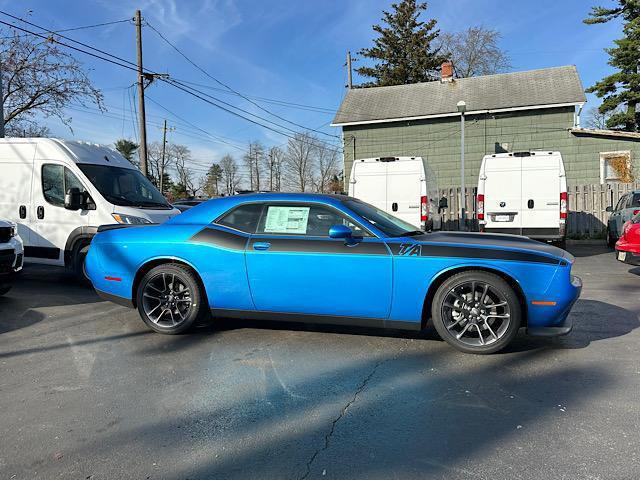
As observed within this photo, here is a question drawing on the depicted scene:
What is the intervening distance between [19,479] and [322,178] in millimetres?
66967

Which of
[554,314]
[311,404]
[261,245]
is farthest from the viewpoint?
[261,245]

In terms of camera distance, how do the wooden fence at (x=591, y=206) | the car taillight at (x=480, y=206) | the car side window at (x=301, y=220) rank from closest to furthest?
1. the car side window at (x=301, y=220)
2. the car taillight at (x=480, y=206)
3. the wooden fence at (x=591, y=206)

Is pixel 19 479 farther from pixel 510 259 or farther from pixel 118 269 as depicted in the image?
pixel 510 259

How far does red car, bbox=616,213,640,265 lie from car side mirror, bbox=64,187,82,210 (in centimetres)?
884

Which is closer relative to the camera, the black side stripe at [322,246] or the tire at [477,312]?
the tire at [477,312]

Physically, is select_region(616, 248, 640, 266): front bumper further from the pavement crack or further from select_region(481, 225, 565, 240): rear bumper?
the pavement crack

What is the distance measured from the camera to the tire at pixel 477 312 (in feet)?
13.4

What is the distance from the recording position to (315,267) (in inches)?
173

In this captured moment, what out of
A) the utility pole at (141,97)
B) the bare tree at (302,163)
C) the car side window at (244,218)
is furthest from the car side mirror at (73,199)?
the bare tree at (302,163)

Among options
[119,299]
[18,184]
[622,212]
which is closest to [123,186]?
[18,184]

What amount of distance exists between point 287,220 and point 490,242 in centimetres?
200

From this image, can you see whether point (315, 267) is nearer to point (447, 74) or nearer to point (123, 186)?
point (123, 186)

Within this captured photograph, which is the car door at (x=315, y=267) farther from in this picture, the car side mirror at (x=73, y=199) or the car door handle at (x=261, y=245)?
the car side mirror at (x=73, y=199)

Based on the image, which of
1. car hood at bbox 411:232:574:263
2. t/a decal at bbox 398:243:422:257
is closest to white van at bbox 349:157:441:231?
car hood at bbox 411:232:574:263
